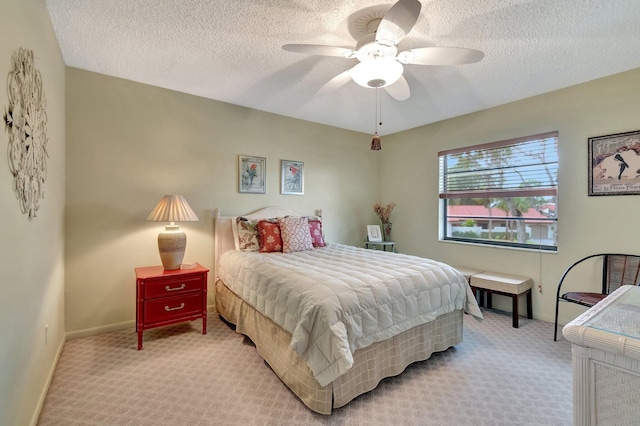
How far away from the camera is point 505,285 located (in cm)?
313

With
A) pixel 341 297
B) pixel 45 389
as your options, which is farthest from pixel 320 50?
pixel 45 389

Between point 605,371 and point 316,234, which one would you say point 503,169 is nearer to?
point 316,234

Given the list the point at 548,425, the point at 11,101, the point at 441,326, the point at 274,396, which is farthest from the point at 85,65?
the point at 548,425

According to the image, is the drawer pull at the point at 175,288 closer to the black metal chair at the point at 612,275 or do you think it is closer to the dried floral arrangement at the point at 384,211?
the dried floral arrangement at the point at 384,211

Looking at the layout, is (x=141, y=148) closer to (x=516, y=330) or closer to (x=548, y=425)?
(x=548, y=425)

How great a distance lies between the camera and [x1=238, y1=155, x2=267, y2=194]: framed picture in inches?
145

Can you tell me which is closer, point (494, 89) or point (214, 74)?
point (214, 74)

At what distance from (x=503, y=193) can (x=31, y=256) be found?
448 centimetres

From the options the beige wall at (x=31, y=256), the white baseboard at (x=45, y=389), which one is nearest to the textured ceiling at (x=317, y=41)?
the beige wall at (x=31, y=256)

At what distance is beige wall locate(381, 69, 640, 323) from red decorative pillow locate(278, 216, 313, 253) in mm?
2055

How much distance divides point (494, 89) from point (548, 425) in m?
3.02

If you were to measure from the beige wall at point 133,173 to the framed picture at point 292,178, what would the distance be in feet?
0.30

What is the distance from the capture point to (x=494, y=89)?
3.12 metres

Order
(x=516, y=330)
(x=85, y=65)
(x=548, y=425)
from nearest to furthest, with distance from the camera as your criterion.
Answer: (x=548, y=425) → (x=85, y=65) → (x=516, y=330)
